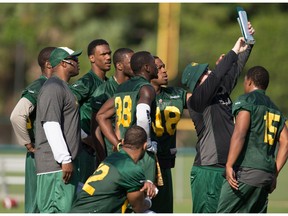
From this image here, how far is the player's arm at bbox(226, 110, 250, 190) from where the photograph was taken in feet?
31.2

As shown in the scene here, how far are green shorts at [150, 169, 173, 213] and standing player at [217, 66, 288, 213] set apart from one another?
110 cm

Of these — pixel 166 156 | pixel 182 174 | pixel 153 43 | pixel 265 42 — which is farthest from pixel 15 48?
pixel 166 156

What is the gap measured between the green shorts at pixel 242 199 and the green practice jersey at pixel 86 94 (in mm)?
2066

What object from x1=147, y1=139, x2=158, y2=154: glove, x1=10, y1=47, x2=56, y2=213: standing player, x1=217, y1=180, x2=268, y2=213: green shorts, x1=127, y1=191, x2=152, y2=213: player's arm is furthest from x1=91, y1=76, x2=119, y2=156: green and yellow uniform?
x1=127, y1=191, x2=152, y2=213: player's arm

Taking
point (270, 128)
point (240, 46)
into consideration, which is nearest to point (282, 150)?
point (270, 128)

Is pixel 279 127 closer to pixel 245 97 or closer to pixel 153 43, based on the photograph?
pixel 245 97

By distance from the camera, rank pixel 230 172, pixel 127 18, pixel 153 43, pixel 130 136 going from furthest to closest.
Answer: pixel 127 18 < pixel 153 43 < pixel 230 172 < pixel 130 136

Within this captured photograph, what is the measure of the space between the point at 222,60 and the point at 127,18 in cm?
2797

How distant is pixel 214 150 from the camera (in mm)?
10234

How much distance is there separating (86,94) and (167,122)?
103 centimetres

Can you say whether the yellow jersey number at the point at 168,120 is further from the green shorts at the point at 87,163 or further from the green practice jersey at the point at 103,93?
the green shorts at the point at 87,163

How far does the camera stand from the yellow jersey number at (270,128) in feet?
31.8

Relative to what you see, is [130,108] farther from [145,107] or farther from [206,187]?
[206,187]

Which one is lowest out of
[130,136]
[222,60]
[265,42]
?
[130,136]
